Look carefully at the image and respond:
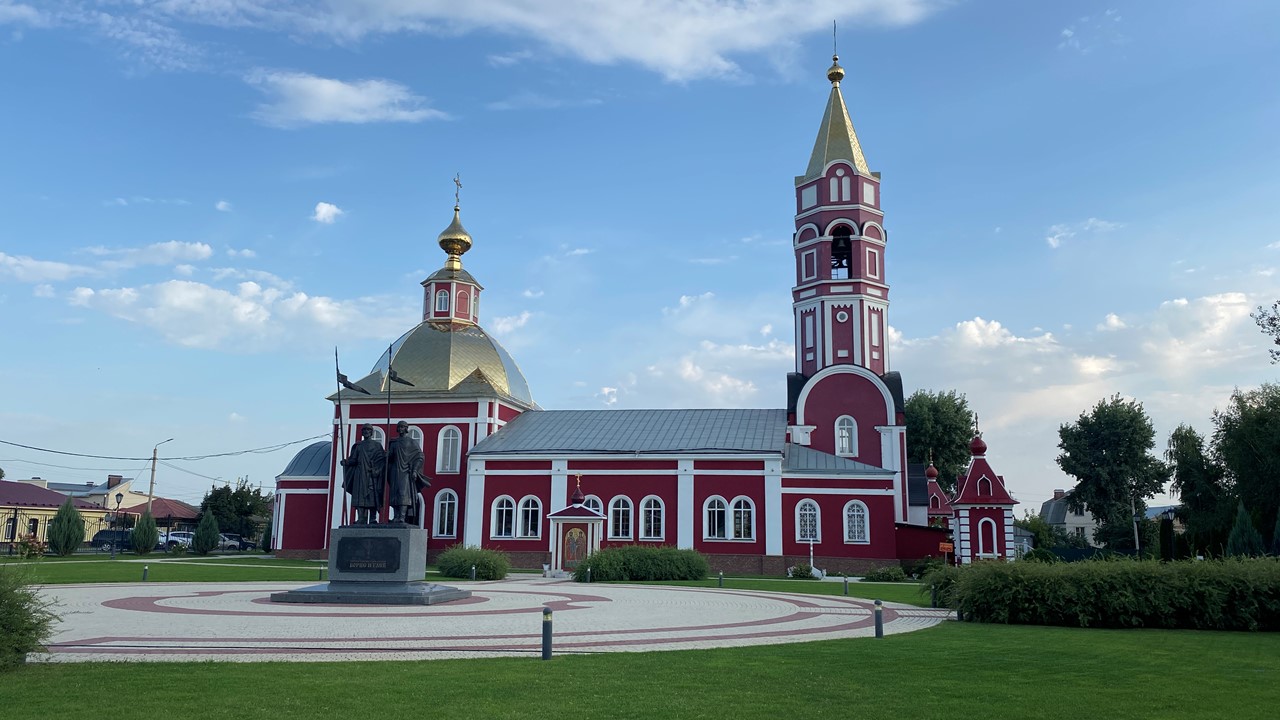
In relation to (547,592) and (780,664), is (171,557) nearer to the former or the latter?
(547,592)

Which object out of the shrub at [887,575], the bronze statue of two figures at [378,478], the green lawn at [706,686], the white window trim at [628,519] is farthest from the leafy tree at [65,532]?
the green lawn at [706,686]

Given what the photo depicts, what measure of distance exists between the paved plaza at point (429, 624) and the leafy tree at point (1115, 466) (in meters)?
36.2

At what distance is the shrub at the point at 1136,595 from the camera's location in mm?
15969

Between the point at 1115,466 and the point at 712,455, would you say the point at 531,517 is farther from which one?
the point at 1115,466

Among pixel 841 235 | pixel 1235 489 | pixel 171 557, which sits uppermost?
pixel 841 235

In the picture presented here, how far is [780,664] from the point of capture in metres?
11.0

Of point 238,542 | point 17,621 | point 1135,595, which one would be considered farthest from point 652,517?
point 238,542

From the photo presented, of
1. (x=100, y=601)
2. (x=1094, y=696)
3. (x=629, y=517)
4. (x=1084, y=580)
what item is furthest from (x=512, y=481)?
(x=1094, y=696)

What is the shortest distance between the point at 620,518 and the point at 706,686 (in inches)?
1211

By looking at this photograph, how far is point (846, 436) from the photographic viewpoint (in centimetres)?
4056

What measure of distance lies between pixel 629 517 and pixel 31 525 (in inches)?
1617

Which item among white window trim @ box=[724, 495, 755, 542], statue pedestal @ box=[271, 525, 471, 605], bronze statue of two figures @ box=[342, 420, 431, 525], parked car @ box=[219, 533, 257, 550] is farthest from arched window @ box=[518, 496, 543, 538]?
parked car @ box=[219, 533, 257, 550]

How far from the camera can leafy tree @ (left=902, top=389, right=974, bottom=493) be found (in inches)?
2208

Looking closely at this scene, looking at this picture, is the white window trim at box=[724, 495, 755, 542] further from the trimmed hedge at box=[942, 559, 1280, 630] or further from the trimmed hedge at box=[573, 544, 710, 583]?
the trimmed hedge at box=[942, 559, 1280, 630]
